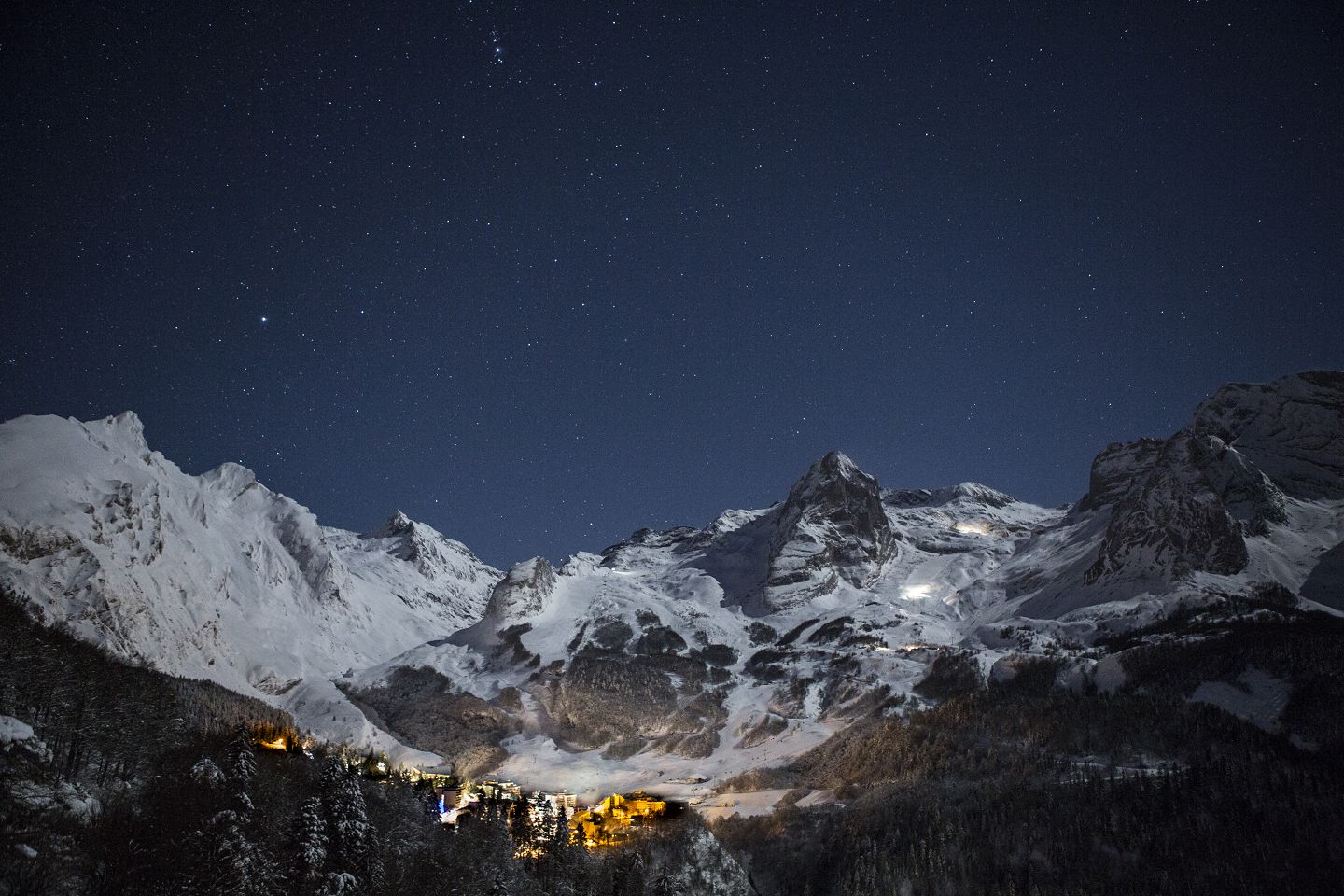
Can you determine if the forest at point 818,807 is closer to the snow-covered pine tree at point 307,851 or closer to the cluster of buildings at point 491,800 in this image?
the snow-covered pine tree at point 307,851

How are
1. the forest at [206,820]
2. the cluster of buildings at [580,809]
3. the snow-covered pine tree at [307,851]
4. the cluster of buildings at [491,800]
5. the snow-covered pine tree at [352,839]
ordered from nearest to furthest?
1. the forest at [206,820]
2. the snow-covered pine tree at [307,851]
3. the snow-covered pine tree at [352,839]
4. the cluster of buildings at [491,800]
5. the cluster of buildings at [580,809]

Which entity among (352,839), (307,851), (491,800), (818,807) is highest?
(491,800)

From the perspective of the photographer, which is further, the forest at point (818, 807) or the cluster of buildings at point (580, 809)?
the cluster of buildings at point (580, 809)

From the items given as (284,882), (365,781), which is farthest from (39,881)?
(365,781)

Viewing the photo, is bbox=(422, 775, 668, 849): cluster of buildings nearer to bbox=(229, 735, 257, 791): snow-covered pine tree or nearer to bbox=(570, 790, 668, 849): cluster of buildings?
bbox=(570, 790, 668, 849): cluster of buildings

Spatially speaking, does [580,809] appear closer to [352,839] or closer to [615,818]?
[615,818]

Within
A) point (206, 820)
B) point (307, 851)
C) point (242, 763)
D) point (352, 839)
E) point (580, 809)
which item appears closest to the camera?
point (307, 851)

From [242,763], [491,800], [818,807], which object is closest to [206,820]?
[242,763]

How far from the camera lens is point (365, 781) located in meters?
111

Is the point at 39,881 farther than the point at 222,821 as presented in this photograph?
No

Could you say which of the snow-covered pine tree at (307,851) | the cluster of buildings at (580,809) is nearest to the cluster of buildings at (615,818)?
the cluster of buildings at (580,809)

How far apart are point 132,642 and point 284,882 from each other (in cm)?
13508

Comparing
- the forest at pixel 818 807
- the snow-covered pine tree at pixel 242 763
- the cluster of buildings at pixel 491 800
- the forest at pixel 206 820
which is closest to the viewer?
the forest at pixel 206 820

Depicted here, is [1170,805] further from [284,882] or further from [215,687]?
[215,687]
